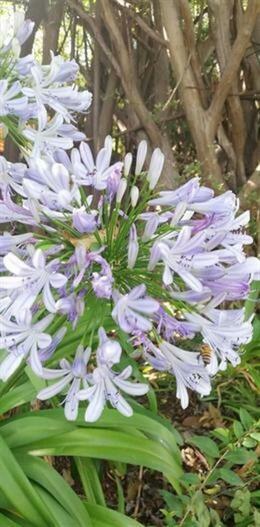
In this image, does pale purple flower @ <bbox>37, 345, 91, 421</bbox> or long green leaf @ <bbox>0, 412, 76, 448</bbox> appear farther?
long green leaf @ <bbox>0, 412, 76, 448</bbox>

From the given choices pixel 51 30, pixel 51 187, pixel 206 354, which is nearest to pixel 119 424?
pixel 206 354

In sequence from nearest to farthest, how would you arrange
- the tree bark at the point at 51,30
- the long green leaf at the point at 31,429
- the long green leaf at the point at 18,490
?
the long green leaf at the point at 18,490 → the long green leaf at the point at 31,429 → the tree bark at the point at 51,30

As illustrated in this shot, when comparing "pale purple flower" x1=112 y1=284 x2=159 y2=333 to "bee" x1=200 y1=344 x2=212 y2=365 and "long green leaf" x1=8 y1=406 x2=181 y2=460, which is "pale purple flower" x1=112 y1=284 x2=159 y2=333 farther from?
"long green leaf" x1=8 y1=406 x2=181 y2=460

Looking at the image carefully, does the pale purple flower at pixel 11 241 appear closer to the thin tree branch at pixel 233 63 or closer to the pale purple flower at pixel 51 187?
the pale purple flower at pixel 51 187

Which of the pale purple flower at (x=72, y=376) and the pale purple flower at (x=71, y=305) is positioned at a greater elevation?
the pale purple flower at (x=71, y=305)

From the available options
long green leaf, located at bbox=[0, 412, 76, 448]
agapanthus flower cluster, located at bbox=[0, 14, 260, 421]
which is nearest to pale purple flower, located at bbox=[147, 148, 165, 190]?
agapanthus flower cluster, located at bbox=[0, 14, 260, 421]

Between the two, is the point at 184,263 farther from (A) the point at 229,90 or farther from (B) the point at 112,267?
(A) the point at 229,90

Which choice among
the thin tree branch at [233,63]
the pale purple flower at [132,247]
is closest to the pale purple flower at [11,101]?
the pale purple flower at [132,247]

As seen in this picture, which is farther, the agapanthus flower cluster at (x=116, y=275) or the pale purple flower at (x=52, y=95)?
Result: the pale purple flower at (x=52, y=95)

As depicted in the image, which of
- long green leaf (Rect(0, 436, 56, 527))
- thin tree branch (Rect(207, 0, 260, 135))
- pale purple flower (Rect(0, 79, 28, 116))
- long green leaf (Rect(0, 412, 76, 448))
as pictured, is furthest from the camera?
thin tree branch (Rect(207, 0, 260, 135))

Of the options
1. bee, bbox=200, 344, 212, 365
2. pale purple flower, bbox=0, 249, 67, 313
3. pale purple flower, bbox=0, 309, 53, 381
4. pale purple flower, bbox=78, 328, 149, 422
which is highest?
pale purple flower, bbox=0, 249, 67, 313

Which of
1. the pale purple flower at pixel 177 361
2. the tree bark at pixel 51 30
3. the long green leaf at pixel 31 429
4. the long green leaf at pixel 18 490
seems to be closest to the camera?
the pale purple flower at pixel 177 361
